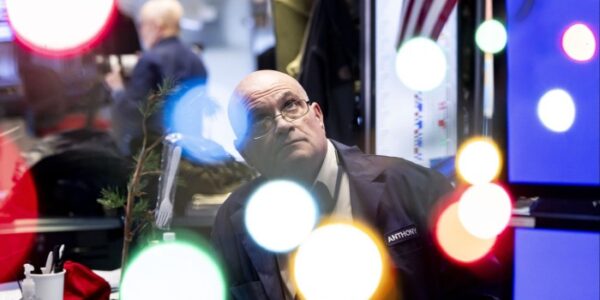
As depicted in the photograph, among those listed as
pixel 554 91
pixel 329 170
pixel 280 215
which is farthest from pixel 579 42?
pixel 280 215

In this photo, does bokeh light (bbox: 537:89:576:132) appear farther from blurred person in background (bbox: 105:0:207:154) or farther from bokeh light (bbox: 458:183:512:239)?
blurred person in background (bbox: 105:0:207:154)

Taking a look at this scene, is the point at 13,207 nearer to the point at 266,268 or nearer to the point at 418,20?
the point at 266,268

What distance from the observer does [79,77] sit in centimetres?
210

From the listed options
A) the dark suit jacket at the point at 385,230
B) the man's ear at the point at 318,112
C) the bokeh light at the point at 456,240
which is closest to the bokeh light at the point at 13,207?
the dark suit jacket at the point at 385,230

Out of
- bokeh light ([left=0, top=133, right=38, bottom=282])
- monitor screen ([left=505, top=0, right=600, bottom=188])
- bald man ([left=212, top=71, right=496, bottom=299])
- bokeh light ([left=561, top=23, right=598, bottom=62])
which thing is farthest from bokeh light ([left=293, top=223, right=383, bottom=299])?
bokeh light ([left=0, top=133, right=38, bottom=282])

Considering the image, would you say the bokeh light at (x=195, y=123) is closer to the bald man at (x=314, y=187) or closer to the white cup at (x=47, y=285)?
the bald man at (x=314, y=187)

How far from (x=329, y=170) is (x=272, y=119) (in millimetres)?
152

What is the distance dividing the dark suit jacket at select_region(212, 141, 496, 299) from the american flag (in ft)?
1.03

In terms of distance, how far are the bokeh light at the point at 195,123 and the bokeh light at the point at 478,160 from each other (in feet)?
1.79

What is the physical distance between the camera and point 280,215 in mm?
1267

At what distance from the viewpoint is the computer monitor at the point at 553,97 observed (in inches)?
54.8

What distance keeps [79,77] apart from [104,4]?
0.51 meters

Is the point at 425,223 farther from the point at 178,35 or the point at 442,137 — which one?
the point at 178,35

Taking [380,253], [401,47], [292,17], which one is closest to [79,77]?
[292,17]
